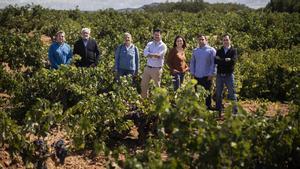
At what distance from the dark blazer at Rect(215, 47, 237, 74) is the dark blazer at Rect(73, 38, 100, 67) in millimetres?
2349

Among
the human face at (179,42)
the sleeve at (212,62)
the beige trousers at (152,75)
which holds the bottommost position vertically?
the beige trousers at (152,75)

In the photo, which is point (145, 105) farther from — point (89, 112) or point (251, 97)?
point (251, 97)

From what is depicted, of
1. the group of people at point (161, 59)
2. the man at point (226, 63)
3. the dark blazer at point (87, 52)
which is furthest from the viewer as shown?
the dark blazer at point (87, 52)

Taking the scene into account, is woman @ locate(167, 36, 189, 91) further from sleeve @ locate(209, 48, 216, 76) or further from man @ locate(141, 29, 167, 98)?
sleeve @ locate(209, 48, 216, 76)

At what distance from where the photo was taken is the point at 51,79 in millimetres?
7488

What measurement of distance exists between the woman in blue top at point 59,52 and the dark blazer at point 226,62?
9.10 feet

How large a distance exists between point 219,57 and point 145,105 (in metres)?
1.73

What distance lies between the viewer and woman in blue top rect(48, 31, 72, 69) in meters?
7.77

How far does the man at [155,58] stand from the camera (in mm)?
7578

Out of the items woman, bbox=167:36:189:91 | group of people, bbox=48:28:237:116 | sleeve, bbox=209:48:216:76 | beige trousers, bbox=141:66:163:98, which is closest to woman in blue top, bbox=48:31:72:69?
group of people, bbox=48:28:237:116

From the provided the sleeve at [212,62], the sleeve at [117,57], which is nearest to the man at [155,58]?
the sleeve at [117,57]

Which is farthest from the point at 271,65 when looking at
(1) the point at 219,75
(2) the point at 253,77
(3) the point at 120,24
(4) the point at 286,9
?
(4) the point at 286,9

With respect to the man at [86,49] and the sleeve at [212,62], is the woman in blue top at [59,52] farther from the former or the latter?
the sleeve at [212,62]

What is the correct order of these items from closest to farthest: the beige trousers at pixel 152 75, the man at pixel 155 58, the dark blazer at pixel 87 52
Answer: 1. the man at pixel 155 58
2. the beige trousers at pixel 152 75
3. the dark blazer at pixel 87 52
